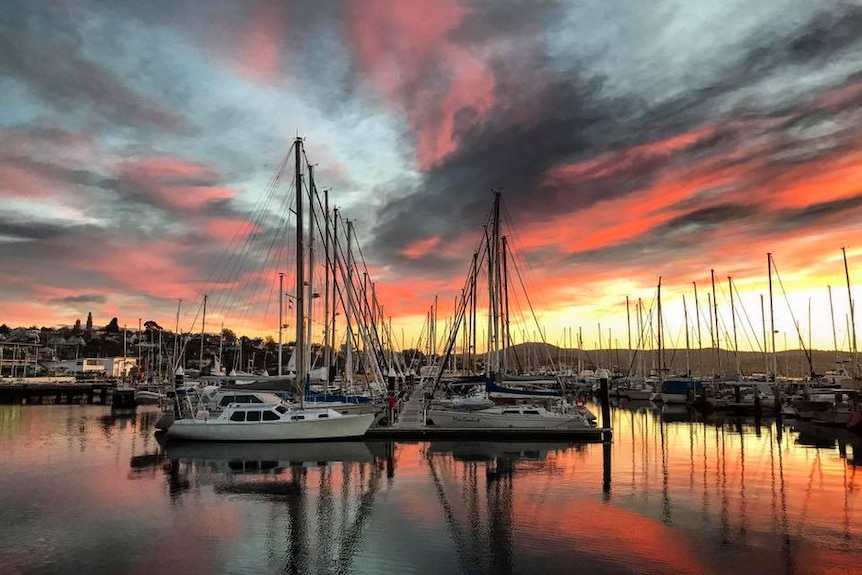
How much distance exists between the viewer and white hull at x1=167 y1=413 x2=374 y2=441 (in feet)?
117

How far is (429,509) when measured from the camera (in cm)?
2047

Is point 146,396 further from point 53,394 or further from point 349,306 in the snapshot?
point 349,306

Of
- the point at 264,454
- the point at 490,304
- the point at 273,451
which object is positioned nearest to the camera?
the point at 264,454

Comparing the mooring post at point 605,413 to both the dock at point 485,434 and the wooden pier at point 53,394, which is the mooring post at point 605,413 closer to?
the dock at point 485,434

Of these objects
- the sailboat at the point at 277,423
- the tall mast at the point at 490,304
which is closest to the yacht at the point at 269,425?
the sailboat at the point at 277,423

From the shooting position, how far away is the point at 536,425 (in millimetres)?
39844

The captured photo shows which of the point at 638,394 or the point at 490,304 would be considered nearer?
the point at 490,304

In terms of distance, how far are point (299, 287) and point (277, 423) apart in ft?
27.5

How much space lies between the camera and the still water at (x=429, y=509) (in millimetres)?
15000

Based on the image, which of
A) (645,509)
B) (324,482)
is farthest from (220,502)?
(645,509)

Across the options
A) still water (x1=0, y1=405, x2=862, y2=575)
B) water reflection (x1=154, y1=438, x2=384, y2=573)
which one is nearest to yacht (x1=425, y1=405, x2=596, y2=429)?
still water (x1=0, y1=405, x2=862, y2=575)

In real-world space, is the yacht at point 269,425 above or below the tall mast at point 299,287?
below

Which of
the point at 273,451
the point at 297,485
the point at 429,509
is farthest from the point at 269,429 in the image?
the point at 429,509

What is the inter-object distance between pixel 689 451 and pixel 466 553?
25.2 meters
